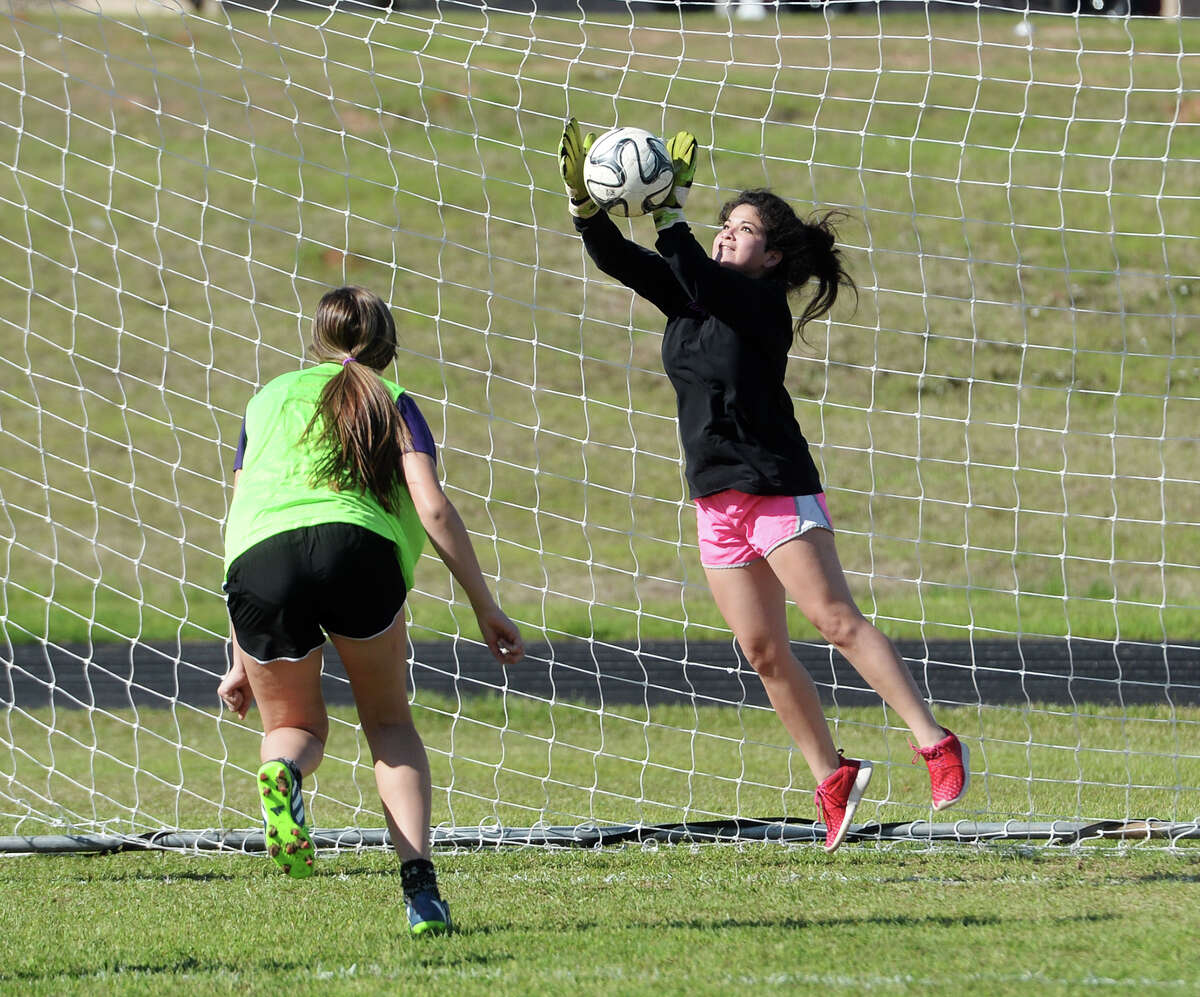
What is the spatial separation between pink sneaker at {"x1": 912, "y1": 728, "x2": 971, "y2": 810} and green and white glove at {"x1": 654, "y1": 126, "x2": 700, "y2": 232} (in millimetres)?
1757

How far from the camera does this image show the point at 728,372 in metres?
4.46

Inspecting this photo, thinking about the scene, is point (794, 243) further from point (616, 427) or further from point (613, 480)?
point (616, 427)

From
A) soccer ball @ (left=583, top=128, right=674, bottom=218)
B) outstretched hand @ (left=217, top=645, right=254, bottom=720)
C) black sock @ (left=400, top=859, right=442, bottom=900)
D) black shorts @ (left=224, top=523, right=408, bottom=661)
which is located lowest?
black sock @ (left=400, top=859, right=442, bottom=900)

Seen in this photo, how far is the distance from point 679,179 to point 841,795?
1.97m

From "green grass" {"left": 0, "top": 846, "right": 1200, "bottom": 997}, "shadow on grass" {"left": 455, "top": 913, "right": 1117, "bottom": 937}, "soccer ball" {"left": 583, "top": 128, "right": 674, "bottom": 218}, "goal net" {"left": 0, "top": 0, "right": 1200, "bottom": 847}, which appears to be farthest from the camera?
"goal net" {"left": 0, "top": 0, "right": 1200, "bottom": 847}

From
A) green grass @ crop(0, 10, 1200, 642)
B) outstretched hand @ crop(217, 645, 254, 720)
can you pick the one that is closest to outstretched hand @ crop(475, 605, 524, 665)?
outstretched hand @ crop(217, 645, 254, 720)

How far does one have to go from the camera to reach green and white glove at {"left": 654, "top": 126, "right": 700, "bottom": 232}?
4.45 meters

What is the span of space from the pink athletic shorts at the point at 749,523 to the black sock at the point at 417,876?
132cm

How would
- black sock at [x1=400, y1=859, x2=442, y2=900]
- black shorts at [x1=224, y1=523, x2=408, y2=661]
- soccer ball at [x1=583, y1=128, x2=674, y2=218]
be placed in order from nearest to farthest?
black shorts at [x1=224, y1=523, x2=408, y2=661] < black sock at [x1=400, y1=859, x2=442, y2=900] < soccer ball at [x1=583, y1=128, x2=674, y2=218]

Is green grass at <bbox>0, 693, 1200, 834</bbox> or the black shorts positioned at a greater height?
the black shorts

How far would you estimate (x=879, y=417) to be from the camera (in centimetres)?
1457

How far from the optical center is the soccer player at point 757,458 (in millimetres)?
4426

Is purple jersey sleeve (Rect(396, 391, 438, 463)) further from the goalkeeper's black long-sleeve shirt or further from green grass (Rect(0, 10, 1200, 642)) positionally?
green grass (Rect(0, 10, 1200, 642))

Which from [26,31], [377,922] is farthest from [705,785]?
[26,31]
